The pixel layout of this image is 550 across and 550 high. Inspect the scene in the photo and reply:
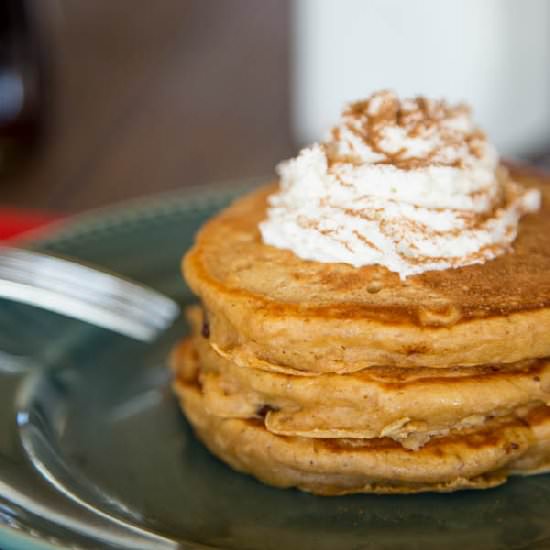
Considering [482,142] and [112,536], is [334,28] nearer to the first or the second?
[482,142]

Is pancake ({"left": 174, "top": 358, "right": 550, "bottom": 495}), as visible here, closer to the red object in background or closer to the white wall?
the red object in background

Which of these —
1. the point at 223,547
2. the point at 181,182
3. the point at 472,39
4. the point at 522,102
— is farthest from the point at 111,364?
the point at 522,102

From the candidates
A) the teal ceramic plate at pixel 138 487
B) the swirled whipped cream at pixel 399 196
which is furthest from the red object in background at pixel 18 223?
the swirled whipped cream at pixel 399 196

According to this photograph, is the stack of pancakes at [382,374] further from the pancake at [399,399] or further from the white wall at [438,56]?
the white wall at [438,56]

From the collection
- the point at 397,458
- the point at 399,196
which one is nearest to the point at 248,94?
the point at 399,196

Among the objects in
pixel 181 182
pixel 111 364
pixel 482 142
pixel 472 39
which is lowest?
pixel 181 182

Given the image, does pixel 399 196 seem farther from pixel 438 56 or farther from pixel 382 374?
pixel 438 56
